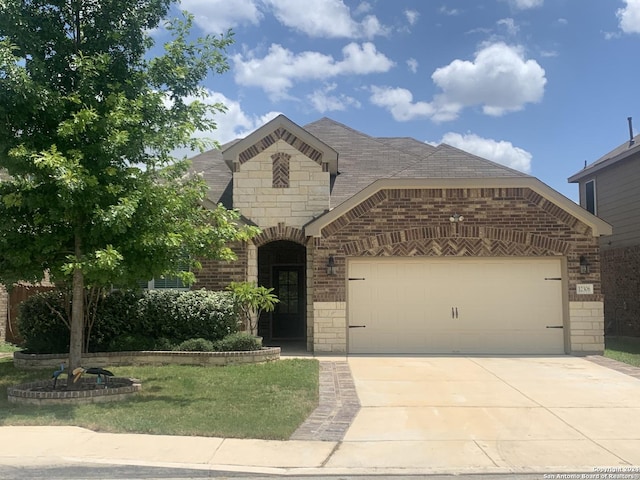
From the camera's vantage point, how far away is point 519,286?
13422 millimetres

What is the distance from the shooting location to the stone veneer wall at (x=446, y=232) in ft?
43.5

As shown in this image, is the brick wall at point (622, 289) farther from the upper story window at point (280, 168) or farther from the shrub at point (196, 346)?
the shrub at point (196, 346)

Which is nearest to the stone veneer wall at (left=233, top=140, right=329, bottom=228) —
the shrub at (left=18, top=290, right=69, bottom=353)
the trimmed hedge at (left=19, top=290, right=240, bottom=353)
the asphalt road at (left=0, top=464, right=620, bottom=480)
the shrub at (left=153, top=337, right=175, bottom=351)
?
the trimmed hedge at (left=19, top=290, right=240, bottom=353)

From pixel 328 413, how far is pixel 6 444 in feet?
12.7

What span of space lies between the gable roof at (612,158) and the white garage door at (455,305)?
19.6ft

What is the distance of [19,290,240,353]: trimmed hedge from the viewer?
12.0m

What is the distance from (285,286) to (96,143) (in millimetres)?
8978

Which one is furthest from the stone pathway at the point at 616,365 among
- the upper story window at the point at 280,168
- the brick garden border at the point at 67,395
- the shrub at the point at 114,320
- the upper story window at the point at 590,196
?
the shrub at the point at 114,320

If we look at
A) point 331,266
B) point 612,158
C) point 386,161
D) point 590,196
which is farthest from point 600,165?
point 331,266

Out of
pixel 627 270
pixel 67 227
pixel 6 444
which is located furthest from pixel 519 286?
pixel 6 444

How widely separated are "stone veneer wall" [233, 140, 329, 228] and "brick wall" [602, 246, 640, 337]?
988 centimetres

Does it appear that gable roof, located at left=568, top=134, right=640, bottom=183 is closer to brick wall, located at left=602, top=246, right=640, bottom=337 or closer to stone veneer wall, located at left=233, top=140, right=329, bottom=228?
brick wall, located at left=602, top=246, right=640, bottom=337

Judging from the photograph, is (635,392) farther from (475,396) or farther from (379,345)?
(379,345)

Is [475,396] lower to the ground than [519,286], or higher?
lower
